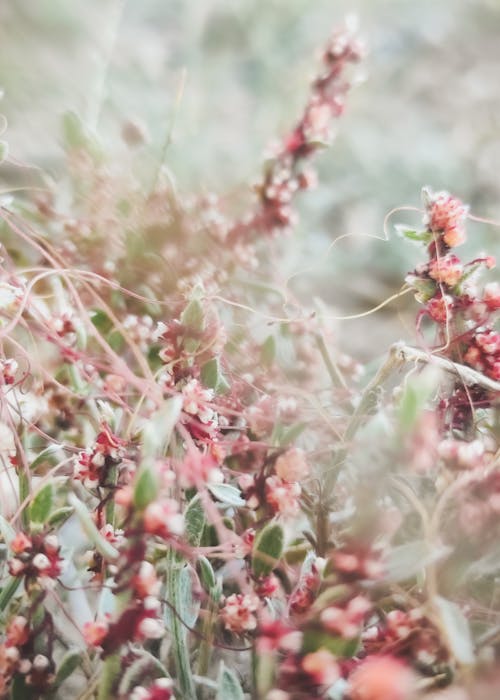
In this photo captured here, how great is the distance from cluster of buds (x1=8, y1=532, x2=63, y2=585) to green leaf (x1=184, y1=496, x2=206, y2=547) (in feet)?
0.23

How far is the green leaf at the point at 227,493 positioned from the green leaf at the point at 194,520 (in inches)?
0.4

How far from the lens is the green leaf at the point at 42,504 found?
0.43m

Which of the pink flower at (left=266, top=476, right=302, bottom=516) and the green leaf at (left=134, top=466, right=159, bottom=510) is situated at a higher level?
the pink flower at (left=266, top=476, right=302, bottom=516)

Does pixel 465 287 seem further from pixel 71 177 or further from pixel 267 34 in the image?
pixel 267 34

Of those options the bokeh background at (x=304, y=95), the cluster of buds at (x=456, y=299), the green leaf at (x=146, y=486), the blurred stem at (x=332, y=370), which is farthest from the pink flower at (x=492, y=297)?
the bokeh background at (x=304, y=95)

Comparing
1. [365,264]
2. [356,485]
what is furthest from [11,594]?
[365,264]

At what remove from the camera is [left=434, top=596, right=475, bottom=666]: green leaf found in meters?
0.33

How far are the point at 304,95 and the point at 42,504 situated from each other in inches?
41.6

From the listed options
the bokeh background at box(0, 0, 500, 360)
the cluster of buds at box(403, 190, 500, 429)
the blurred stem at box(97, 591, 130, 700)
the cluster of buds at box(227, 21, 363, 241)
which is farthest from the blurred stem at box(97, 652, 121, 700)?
the bokeh background at box(0, 0, 500, 360)

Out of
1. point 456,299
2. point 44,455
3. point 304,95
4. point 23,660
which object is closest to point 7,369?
point 44,455

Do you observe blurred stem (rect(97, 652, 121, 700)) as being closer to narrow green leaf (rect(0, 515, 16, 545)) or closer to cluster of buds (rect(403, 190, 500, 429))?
narrow green leaf (rect(0, 515, 16, 545))

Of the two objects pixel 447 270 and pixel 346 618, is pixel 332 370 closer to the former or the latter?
pixel 447 270

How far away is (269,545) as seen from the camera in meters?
0.40

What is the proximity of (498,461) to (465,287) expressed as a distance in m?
0.10
